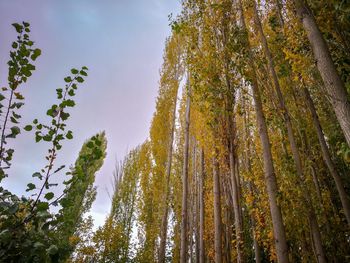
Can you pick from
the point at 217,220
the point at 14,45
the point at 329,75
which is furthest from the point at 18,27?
the point at 217,220

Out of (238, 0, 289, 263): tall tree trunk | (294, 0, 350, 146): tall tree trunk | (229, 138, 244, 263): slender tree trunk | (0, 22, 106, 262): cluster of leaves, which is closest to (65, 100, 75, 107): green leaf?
(0, 22, 106, 262): cluster of leaves

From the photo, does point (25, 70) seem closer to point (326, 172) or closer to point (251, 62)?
point (251, 62)

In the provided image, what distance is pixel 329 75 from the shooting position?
254cm

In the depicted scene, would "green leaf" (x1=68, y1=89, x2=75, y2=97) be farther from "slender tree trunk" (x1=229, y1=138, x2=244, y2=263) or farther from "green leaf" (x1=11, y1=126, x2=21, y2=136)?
"slender tree trunk" (x1=229, y1=138, x2=244, y2=263)

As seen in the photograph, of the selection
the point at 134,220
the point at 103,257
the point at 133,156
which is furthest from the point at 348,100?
the point at 133,156

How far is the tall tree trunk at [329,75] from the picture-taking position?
7.72 ft

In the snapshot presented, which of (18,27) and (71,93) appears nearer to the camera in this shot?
(18,27)

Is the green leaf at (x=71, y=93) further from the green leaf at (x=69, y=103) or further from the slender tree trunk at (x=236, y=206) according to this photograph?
the slender tree trunk at (x=236, y=206)

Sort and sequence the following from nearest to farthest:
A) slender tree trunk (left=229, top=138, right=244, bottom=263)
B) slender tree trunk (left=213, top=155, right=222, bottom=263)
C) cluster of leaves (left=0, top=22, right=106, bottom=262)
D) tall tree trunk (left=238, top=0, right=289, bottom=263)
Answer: cluster of leaves (left=0, top=22, right=106, bottom=262) → tall tree trunk (left=238, top=0, right=289, bottom=263) → slender tree trunk (left=229, top=138, right=244, bottom=263) → slender tree trunk (left=213, top=155, right=222, bottom=263)

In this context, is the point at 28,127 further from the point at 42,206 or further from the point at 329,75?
the point at 329,75

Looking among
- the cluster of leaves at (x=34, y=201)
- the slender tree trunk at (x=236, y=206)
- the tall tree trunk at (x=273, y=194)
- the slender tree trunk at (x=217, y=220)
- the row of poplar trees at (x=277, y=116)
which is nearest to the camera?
the cluster of leaves at (x=34, y=201)

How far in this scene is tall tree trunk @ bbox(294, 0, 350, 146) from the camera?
7.72 ft

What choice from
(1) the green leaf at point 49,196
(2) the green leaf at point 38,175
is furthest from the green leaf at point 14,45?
(1) the green leaf at point 49,196

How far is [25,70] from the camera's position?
6.47 ft
